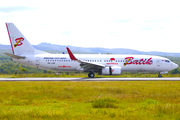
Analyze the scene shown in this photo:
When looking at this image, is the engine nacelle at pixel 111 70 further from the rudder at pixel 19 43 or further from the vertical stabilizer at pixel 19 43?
the rudder at pixel 19 43

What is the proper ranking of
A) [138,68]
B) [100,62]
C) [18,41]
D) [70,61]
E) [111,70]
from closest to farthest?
[111,70]
[70,61]
[18,41]
[100,62]
[138,68]

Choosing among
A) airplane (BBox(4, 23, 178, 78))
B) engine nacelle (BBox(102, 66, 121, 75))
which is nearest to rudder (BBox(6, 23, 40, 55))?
airplane (BBox(4, 23, 178, 78))

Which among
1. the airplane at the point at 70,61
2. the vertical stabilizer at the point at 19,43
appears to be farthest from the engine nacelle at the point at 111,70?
the vertical stabilizer at the point at 19,43

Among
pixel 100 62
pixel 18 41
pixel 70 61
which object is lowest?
pixel 100 62

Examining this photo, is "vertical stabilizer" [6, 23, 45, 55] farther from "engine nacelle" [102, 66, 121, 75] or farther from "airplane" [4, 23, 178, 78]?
"engine nacelle" [102, 66, 121, 75]

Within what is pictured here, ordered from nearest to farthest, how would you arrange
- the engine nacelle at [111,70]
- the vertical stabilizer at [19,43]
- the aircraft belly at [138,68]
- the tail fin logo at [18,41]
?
the engine nacelle at [111,70] < the vertical stabilizer at [19,43] < the tail fin logo at [18,41] < the aircraft belly at [138,68]

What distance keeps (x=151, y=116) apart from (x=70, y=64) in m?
27.7

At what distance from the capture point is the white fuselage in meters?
37.1

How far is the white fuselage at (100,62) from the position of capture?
122 ft

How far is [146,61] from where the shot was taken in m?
37.9

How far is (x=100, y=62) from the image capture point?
37719mm

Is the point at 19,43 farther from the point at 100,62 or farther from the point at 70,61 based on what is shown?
the point at 100,62

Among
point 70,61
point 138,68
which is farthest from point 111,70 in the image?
point 70,61

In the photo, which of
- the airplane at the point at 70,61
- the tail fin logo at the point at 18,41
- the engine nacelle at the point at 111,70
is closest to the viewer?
the engine nacelle at the point at 111,70
